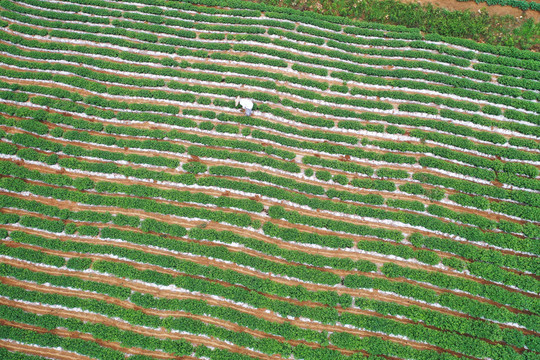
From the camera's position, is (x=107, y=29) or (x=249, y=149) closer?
(x=249, y=149)

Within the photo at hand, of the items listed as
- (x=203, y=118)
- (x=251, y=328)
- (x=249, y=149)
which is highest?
(x=203, y=118)

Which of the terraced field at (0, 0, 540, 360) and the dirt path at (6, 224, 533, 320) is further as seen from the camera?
the dirt path at (6, 224, 533, 320)

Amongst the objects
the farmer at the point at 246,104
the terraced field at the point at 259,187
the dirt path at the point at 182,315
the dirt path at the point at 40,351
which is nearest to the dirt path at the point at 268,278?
the terraced field at the point at 259,187

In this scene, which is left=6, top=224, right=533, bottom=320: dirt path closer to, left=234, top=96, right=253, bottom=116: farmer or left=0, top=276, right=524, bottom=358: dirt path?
left=0, top=276, right=524, bottom=358: dirt path

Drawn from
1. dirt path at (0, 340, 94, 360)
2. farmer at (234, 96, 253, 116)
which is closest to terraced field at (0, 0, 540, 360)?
dirt path at (0, 340, 94, 360)

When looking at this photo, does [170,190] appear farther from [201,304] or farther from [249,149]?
[201,304]

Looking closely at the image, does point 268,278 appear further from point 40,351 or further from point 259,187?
point 40,351

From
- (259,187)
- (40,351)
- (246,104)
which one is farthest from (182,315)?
(246,104)

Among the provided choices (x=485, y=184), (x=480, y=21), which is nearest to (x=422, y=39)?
(x=480, y=21)

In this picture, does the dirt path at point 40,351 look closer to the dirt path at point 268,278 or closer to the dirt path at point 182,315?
the dirt path at point 182,315
